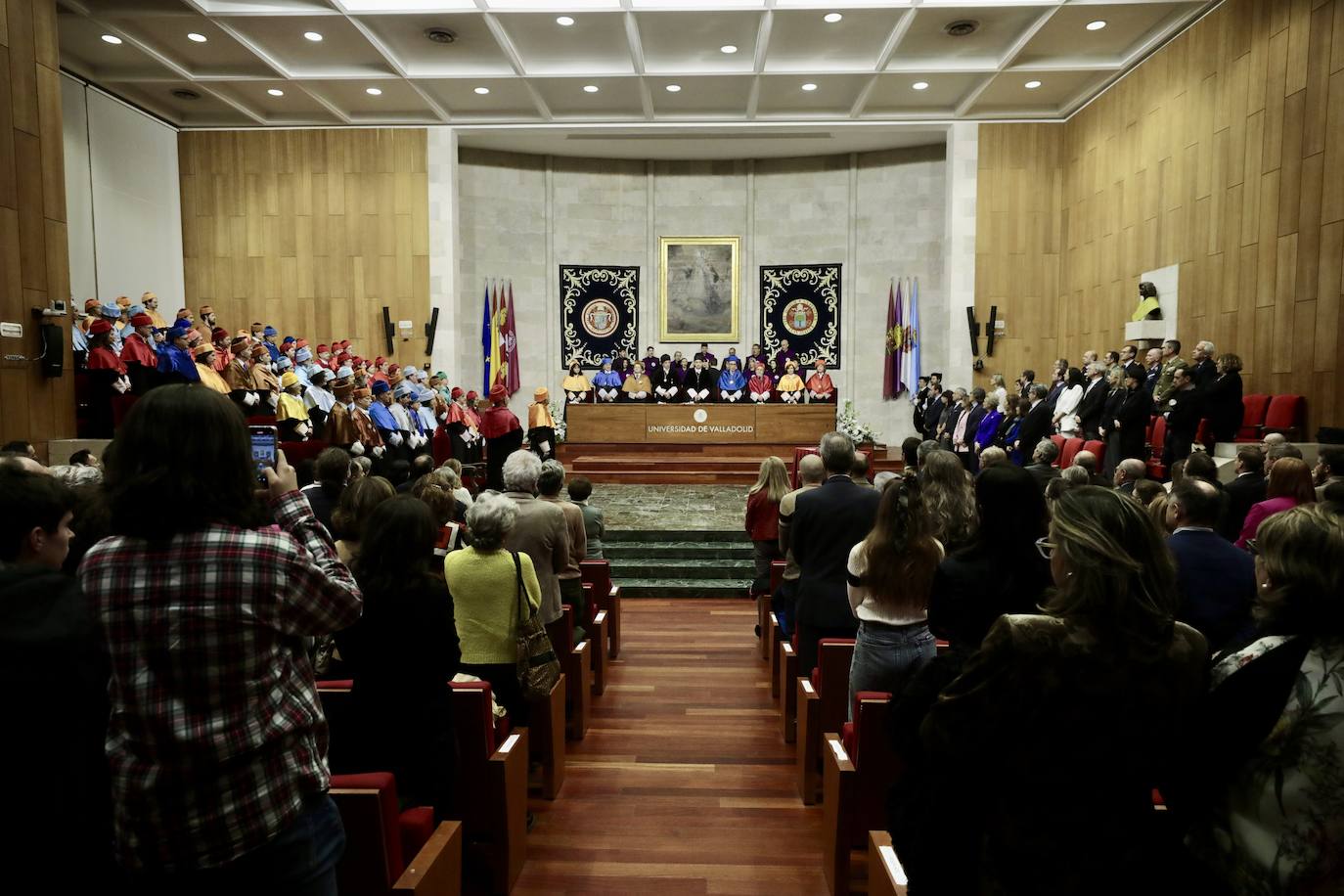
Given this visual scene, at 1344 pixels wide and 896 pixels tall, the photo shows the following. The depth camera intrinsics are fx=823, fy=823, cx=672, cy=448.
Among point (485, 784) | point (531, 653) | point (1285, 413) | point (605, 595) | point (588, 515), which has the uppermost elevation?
point (1285, 413)

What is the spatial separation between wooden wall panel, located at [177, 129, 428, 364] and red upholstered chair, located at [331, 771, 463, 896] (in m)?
12.2

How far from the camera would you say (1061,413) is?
9.66 meters

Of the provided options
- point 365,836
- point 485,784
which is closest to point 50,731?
point 365,836

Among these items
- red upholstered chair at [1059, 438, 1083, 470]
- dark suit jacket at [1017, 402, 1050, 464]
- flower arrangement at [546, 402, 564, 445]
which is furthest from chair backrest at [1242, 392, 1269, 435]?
flower arrangement at [546, 402, 564, 445]

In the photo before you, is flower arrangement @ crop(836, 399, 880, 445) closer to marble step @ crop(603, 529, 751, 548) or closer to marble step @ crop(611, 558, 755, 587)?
marble step @ crop(603, 529, 751, 548)

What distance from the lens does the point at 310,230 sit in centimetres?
1349

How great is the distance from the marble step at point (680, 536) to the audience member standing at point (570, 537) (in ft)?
11.5

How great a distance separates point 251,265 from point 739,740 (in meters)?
12.6

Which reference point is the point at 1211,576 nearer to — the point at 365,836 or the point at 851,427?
the point at 365,836

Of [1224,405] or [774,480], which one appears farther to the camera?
[1224,405]

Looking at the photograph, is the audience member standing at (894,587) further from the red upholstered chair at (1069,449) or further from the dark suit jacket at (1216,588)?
the red upholstered chair at (1069,449)

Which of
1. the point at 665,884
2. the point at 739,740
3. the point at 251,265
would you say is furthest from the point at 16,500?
the point at 251,265

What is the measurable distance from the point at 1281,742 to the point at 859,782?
4.85ft

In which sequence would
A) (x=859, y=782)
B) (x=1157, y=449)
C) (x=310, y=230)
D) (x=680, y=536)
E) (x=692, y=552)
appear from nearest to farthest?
(x=859, y=782), (x=692, y=552), (x=680, y=536), (x=1157, y=449), (x=310, y=230)
